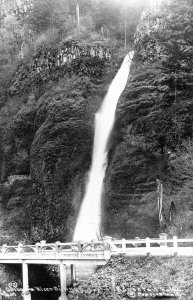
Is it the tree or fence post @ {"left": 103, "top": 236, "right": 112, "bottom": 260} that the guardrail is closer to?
fence post @ {"left": 103, "top": 236, "right": 112, "bottom": 260}

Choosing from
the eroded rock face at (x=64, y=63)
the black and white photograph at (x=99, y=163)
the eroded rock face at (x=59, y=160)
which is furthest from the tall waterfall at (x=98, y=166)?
the eroded rock face at (x=64, y=63)

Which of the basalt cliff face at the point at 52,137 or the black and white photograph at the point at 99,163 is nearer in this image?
the black and white photograph at the point at 99,163

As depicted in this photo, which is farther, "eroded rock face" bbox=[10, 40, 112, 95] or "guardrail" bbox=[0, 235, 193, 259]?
"eroded rock face" bbox=[10, 40, 112, 95]

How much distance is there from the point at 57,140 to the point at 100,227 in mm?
9274

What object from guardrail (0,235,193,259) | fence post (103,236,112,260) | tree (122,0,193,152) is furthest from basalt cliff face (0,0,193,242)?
fence post (103,236,112,260)

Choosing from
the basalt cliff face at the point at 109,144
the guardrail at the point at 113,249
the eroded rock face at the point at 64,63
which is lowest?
the guardrail at the point at 113,249

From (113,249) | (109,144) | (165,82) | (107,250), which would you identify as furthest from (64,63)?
(107,250)

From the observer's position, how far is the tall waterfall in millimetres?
33406

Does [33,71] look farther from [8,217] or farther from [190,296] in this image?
[190,296]

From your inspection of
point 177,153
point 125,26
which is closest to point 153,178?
point 177,153

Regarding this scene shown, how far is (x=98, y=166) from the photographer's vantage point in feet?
118

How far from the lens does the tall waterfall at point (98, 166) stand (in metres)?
33.4

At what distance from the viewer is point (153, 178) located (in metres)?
32.6

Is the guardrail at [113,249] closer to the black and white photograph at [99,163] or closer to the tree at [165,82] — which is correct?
the black and white photograph at [99,163]
